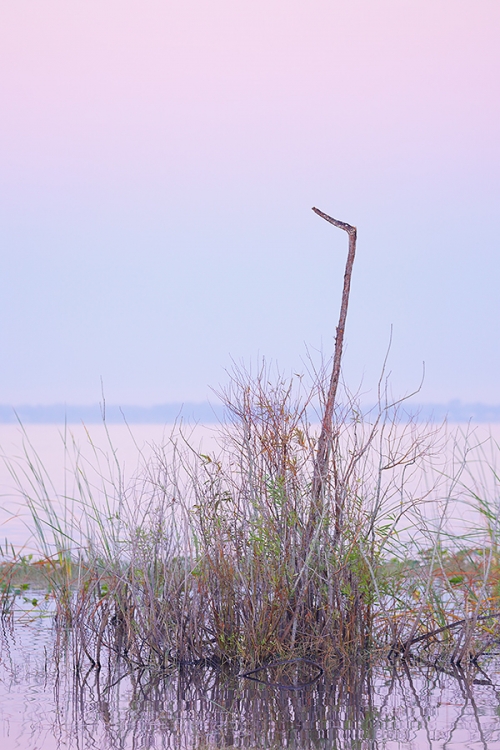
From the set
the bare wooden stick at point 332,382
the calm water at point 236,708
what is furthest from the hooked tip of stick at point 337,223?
the calm water at point 236,708

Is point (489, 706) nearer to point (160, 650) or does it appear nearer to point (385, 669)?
point (385, 669)

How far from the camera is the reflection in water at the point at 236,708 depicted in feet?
14.1

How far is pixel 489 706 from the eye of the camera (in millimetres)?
4953

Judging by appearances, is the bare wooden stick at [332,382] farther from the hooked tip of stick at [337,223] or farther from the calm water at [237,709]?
the calm water at [237,709]

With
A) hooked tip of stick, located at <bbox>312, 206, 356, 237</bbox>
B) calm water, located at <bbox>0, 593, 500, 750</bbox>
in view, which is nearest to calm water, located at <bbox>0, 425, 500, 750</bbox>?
calm water, located at <bbox>0, 593, 500, 750</bbox>

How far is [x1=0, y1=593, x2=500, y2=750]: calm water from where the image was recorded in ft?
14.1

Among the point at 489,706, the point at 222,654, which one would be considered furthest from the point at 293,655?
the point at 489,706

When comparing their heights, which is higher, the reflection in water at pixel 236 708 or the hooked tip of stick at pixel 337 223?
the hooked tip of stick at pixel 337 223

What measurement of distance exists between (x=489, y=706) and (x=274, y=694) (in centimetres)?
124

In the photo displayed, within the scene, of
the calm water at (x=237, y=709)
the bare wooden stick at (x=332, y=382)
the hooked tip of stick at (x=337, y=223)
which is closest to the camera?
the calm water at (x=237, y=709)

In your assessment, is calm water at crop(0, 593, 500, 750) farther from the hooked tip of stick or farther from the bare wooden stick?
the hooked tip of stick

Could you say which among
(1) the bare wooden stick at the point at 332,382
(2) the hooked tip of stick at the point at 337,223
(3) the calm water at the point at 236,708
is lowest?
(3) the calm water at the point at 236,708

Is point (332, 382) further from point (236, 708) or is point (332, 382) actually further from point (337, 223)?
point (236, 708)

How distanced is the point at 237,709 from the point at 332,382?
227 cm
